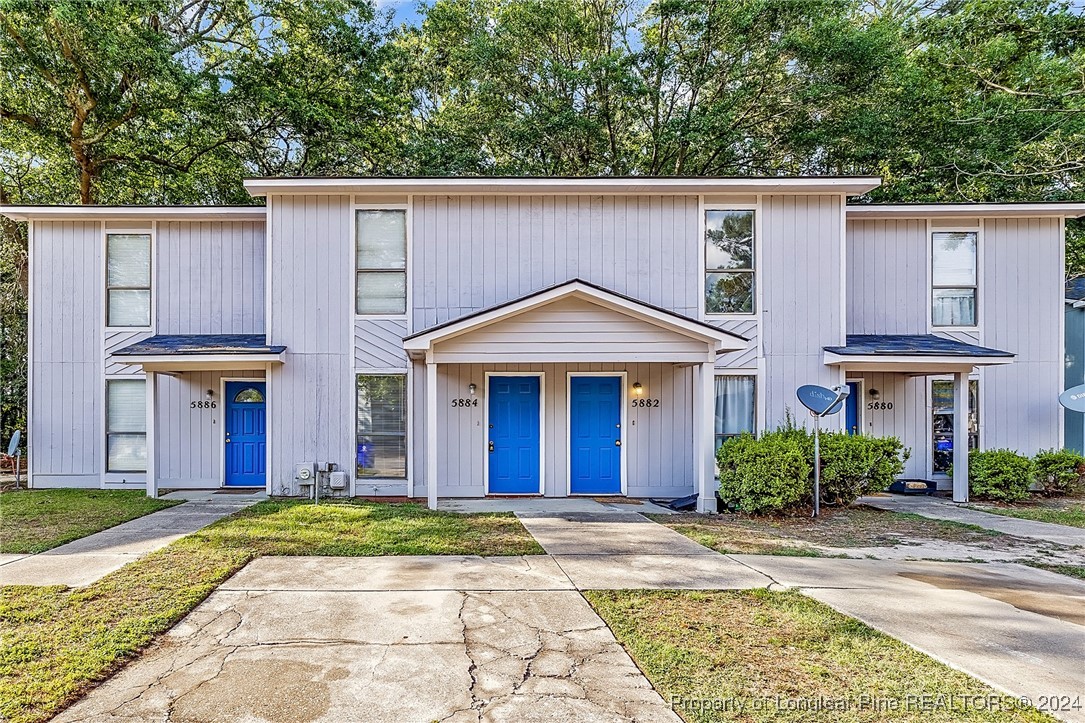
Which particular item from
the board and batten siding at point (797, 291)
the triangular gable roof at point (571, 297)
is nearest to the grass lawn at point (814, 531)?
the board and batten siding at point (797, 291)

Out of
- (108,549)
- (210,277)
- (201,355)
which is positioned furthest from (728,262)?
(108,549)

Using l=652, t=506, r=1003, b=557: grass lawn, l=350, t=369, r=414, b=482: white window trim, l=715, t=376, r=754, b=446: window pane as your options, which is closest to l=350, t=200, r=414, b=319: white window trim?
l=350, t=369, r=414, b=482: white window trim

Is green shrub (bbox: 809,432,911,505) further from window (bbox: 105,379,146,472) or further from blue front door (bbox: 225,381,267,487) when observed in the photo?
window (bbox: 105,379,146,472)

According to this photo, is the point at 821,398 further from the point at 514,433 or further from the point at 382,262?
the point at 382,262

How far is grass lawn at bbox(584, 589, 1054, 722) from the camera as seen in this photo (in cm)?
287

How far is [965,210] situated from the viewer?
9719mm

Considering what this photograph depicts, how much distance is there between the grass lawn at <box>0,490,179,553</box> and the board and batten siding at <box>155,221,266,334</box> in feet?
9.89

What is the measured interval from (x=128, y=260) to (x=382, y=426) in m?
5.60

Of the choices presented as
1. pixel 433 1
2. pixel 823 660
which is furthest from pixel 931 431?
pixel 433 1

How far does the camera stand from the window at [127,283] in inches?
391

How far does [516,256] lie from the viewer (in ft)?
30.4

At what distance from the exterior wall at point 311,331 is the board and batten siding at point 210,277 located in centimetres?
110

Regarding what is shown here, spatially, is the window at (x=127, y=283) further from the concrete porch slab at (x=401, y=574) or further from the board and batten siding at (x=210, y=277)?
the concrete porch slab at (x=401, y=574)

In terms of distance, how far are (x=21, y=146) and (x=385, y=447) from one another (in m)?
13.2
